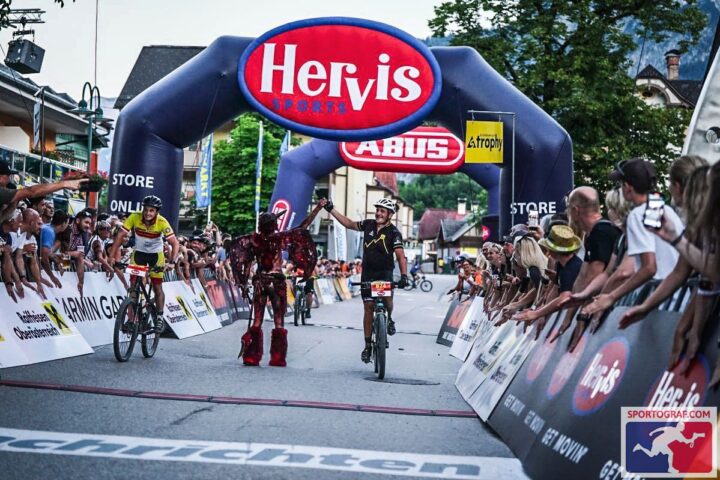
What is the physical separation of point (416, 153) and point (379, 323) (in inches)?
615

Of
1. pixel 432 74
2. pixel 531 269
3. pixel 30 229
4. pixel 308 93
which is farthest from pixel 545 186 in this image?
pixel 30 229

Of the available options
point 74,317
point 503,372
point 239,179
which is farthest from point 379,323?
point 239,179

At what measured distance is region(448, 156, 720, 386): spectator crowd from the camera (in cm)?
451

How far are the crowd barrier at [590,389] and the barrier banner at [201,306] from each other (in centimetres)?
1118

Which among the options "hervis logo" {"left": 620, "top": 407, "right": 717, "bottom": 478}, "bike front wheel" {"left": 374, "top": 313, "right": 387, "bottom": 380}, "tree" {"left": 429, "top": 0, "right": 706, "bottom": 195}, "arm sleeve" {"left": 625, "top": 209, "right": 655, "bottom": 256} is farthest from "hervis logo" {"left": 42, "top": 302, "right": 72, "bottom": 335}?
"tree" {"left": 429, "top": 0, "right": 706, "bottom": 195}

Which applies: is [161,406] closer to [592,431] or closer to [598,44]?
[592,431]

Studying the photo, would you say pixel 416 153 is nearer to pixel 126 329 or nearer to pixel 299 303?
pixel 299 303

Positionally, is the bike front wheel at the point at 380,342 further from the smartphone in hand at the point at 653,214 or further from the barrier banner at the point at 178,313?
the smartphone in hand at the point at 653,214

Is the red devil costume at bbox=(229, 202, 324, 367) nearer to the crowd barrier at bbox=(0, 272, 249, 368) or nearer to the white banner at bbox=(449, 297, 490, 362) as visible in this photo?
the crowd barrier at bbox=(0, 272, 249, 368)

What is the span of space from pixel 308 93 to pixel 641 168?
39.3 feet

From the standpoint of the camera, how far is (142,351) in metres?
12.5

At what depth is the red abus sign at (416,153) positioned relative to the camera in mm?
26453

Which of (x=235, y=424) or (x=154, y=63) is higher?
(x=154, y=63)

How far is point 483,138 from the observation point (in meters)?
17.0
